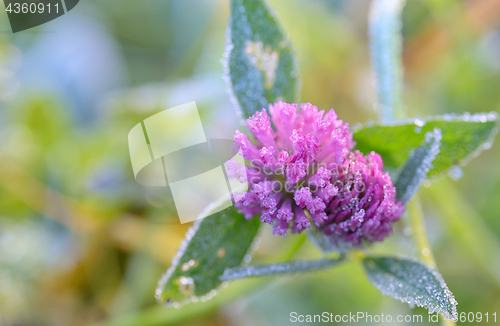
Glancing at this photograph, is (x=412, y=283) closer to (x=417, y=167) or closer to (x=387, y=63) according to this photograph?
(x=417, y=167)

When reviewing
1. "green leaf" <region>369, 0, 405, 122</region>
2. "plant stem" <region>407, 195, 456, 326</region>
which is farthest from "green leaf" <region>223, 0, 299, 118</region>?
"plant stem" <region>407, 195, 456, 326</region>

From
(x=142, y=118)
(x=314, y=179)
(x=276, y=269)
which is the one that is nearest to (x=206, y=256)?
(x=276, y=269)

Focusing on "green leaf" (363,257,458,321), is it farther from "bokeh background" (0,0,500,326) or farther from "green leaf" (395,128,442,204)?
"bokeh background" (0,0,500,326)

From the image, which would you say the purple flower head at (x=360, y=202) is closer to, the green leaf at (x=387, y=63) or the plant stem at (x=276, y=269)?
the plant stem at (x=276, y=269)

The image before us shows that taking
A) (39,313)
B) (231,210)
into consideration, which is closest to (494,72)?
(231,210)

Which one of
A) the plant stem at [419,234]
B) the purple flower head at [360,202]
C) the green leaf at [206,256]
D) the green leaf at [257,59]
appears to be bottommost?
the plant stem at [419,234]

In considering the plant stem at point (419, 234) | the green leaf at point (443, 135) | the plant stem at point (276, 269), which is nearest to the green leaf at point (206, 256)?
the plant stem at point (276, 269)
